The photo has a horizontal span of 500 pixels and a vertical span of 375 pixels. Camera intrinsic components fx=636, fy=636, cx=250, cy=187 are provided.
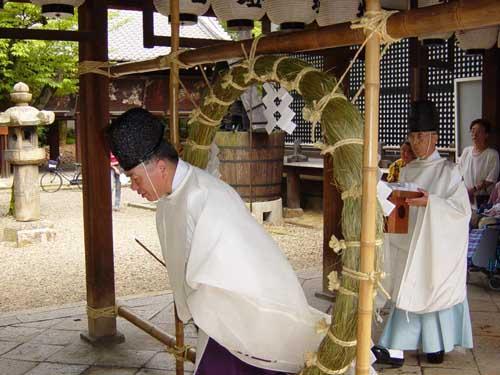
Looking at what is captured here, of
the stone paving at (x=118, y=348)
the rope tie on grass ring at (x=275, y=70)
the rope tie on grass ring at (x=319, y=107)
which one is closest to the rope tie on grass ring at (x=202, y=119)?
the rope tie on grass ring at (x=275, y=70)

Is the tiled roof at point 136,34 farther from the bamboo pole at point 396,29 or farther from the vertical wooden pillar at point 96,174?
the bamboo pole at point 396,29

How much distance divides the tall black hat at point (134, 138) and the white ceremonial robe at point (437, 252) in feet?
8.04

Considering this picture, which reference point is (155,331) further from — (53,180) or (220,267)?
(53,180)

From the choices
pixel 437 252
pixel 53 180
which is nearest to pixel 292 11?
pixel 437 252

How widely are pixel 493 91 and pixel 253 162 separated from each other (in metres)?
5.07

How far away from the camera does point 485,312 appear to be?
19.6 ft

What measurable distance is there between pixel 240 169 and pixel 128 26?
38.2 feet

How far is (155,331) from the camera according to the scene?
4.53 metres

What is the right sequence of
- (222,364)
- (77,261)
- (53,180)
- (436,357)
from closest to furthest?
(222,364), (436,357), (77,261), (53,180)

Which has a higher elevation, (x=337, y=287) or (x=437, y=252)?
(x=337, y=287)

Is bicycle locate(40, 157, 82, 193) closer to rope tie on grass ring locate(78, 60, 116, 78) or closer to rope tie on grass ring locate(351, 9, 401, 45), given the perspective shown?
rope tie on grass ring locate(78, 60, 116, 78)

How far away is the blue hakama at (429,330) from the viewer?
4719mm

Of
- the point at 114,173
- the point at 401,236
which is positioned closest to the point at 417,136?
the point at 401,236

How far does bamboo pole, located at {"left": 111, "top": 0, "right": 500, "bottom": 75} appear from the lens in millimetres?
2010
